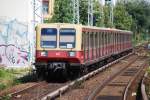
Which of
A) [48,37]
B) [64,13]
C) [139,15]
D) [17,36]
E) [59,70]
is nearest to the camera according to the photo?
[59,70]

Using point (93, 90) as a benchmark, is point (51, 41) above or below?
above

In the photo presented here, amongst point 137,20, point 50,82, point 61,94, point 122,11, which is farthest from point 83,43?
point 137,20

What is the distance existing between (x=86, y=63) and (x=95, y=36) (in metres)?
3.47

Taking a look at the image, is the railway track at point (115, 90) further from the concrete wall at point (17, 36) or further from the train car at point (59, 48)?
the concrete wall at point (17, 36)

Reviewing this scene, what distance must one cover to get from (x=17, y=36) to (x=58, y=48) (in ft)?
24.4

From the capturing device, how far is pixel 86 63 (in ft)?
83.4

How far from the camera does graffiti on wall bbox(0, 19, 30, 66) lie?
30266 mm

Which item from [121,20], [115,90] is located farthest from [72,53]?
[121,20]

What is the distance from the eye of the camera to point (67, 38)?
23.6 m

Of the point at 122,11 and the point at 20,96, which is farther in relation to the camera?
the point at 122,11

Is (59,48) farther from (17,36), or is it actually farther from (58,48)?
(17,36)

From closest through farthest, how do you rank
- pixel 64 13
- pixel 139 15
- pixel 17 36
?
pixel 17 36 → pixel 64 13 → pixel 139 15

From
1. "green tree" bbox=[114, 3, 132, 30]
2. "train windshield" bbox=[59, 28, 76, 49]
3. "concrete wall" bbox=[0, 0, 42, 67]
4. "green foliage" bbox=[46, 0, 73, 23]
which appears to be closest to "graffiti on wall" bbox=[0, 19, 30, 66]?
"concrete wall" bbox=[0, 0, 42, 67]

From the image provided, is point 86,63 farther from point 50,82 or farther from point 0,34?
point 0,34
